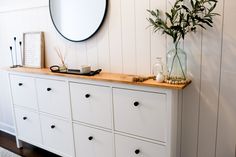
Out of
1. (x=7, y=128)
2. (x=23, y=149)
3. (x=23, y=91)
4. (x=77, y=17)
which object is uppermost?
(x=77, y=17)

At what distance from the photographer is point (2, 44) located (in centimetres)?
285

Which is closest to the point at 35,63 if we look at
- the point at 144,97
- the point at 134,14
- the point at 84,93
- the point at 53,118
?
the point at 53,118

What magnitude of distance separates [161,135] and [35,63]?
159 cm

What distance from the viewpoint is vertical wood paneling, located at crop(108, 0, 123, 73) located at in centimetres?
186

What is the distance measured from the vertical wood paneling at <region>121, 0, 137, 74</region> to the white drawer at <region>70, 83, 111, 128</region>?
30 cm

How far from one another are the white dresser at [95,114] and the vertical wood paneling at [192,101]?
0.09 meters

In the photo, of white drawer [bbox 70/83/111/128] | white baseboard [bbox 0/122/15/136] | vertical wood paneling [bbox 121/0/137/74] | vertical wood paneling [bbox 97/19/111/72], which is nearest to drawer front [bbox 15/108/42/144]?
white baseboard [bbox 0/122/15/136]

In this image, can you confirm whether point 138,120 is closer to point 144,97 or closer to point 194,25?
point 144,97

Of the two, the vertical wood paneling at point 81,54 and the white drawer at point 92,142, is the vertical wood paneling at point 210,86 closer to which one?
the white drawer at point 92,142

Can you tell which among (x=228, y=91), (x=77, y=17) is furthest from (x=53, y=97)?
(x=228, y=91)

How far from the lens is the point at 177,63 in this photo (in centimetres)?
162

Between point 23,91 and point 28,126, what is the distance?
40cm

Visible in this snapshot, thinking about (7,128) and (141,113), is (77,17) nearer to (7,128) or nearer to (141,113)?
(141,113)

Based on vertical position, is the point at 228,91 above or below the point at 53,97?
above
